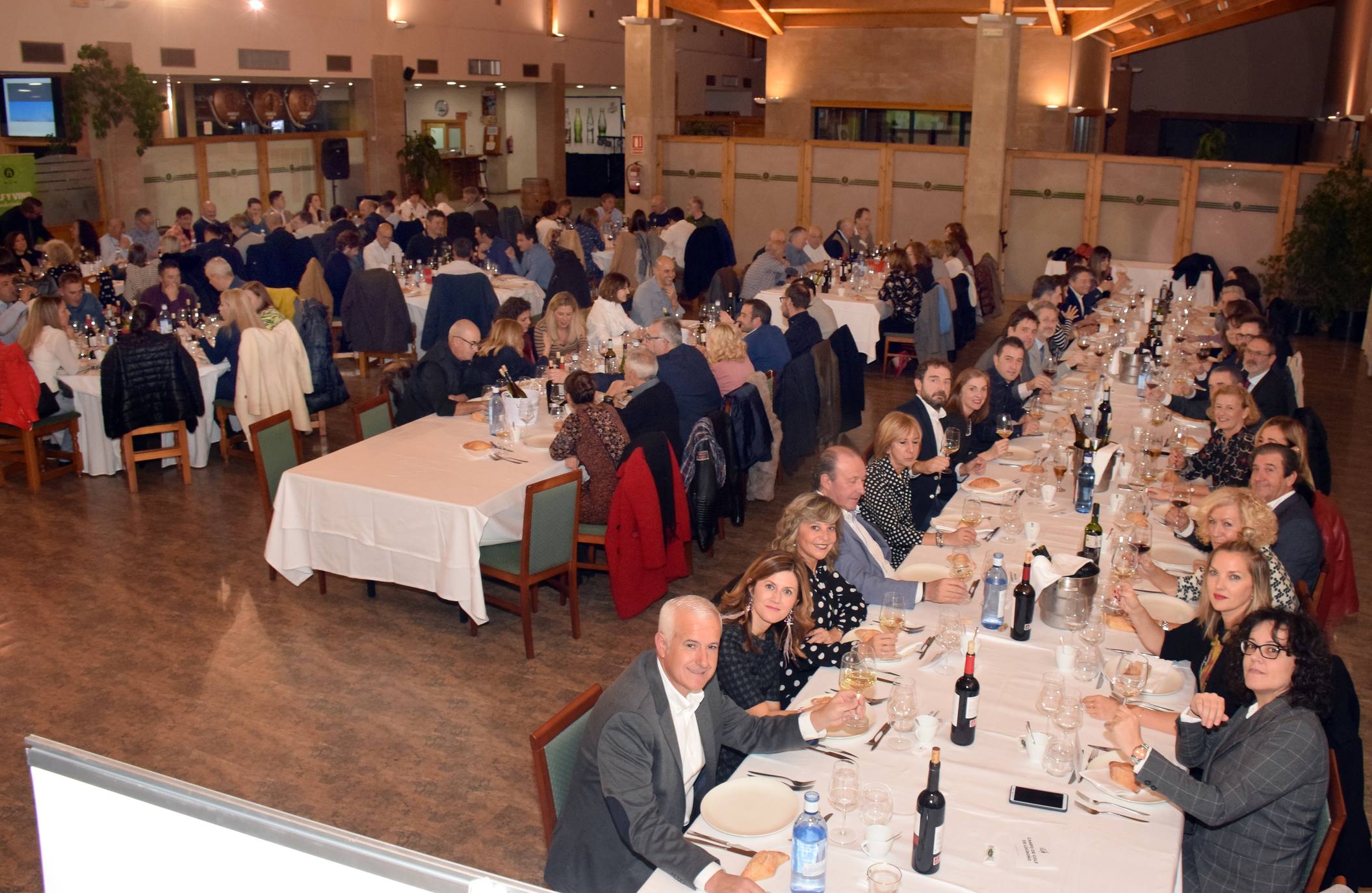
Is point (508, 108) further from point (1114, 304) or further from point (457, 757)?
point (457, 757)

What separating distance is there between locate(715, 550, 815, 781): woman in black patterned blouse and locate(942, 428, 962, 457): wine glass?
214 centimetres

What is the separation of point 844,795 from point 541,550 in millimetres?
2835

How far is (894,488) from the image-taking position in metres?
5.11

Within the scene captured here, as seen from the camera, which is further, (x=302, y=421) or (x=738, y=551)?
(x=302, y=421)

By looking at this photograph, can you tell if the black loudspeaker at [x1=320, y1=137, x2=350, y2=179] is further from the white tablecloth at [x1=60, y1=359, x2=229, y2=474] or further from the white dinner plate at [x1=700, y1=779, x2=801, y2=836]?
the white dinner plate at [x1=700, y1=779, x2=801, y2=836]

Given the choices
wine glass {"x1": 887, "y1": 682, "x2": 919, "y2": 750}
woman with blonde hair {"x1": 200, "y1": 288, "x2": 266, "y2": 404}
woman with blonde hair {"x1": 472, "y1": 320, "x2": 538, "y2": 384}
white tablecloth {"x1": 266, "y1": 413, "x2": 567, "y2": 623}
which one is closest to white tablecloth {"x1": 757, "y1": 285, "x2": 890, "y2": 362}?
woman with blonde hair {"x1": 472, "y1": 320, "x2": 538, "y2": 384}

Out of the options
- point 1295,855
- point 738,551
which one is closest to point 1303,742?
point 1295,855

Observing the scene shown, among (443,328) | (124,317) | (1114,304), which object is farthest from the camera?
(1114,304)

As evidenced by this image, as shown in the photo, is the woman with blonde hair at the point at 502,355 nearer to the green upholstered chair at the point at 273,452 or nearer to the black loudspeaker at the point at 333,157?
the green upholstered chair at the point at 273,452

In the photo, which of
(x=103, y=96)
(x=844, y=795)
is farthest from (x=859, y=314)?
(x=103, y=96)

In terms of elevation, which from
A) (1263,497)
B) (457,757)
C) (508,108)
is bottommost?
(457,757)

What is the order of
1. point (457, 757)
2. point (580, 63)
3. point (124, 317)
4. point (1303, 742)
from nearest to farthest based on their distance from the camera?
point (1303, 742) → point (457, 757) → point (124, 317) → point (580, 63)

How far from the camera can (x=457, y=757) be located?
483cm

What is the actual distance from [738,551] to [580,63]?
17577 millimetres
